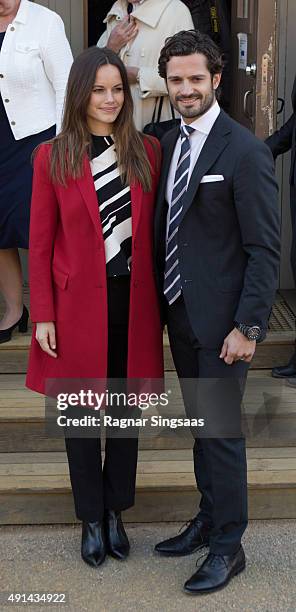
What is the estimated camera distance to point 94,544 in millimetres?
3342

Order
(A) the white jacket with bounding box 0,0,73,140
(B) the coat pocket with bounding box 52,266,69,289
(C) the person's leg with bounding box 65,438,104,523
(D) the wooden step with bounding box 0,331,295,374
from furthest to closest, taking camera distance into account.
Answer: (D) the wooden step with bounding box 0,331,295,374
(A) the white jacket with bounding box 0,0,73,140
(C) the person's leg with bounding box 65,438,104,523
(B) the coat pocket with bounding box 52,266,69,289

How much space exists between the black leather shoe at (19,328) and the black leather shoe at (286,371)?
3.91ft

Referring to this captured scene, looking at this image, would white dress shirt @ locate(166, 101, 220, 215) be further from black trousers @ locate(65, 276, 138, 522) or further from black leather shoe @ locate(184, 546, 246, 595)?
black leather shoe @ locate(184, 546, 246, 595)

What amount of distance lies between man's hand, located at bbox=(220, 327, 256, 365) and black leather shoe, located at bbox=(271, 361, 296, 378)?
140 centimetres

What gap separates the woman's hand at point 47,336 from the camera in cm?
312

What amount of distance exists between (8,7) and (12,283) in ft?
4.05

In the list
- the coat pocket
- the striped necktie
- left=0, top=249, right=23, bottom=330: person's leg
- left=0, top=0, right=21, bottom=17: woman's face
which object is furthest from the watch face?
left=0, top=0, right=21, bottom=17: woman's face

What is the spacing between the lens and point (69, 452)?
3.26 m

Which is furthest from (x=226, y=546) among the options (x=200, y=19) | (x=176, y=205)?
(x=200, y=19)

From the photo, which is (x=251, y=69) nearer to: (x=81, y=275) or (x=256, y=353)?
(x=256, y=353)

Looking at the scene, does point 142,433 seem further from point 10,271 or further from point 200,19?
point 200,19

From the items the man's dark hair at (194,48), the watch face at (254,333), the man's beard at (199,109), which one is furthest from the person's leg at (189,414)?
the man's dark hair at (194,48)

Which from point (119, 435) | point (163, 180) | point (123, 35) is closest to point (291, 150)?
point (123, 35)

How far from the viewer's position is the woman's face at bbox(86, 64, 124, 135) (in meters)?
2.92
